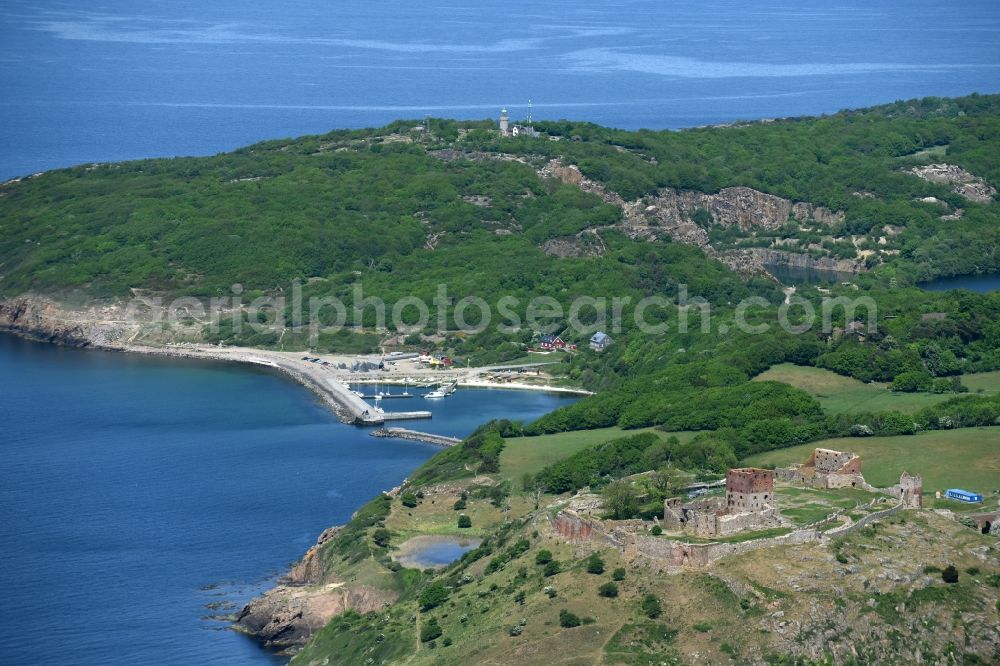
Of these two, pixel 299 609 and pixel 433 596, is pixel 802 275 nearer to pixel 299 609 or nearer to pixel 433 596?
pixel 299 609

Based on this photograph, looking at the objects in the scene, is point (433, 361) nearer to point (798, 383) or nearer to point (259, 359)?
point (259, 359)

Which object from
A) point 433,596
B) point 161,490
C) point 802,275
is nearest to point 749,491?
point 433,596

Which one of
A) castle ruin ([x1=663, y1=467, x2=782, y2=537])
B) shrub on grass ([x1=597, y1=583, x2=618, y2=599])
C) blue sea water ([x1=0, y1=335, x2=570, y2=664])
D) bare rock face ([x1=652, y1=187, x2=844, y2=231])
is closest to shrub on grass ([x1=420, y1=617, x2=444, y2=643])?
shrub on grass ([x1=597, y1=583, x2=618, y2=599])

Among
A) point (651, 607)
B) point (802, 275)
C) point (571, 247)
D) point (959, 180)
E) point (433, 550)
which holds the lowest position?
point (433, 550)

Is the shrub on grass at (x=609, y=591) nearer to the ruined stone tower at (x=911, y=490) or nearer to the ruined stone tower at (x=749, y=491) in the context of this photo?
the ruined stone tower at (x=749, y=491)

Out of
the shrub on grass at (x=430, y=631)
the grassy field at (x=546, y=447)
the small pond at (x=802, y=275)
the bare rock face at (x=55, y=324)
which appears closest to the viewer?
the shrub on grass at (x=430, y=631)

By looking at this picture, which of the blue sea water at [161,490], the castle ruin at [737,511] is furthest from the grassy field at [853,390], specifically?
the castle ruin at [737,511]
